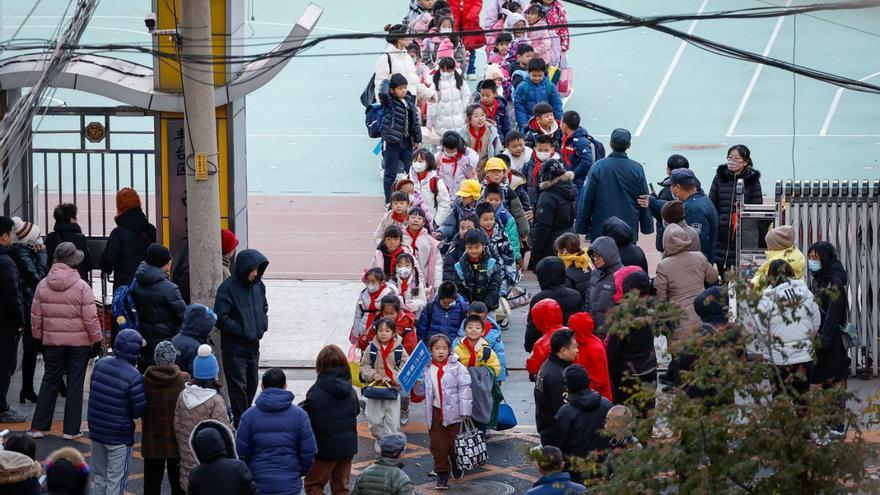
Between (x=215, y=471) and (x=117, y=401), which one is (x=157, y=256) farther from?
(x=215, y=471)

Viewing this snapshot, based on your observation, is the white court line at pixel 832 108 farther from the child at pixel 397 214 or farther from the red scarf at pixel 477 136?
the child at pixel 397 214

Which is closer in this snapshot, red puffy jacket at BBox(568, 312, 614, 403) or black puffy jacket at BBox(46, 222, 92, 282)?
red puffy jacket at BBox(568, 312, 614, 403)

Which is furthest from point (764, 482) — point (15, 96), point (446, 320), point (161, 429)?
point (15, 96)

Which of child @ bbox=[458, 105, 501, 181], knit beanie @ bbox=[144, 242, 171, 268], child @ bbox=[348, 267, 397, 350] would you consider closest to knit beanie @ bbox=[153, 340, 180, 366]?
knit beanie @ bbox=[144, 242, 171, 268]

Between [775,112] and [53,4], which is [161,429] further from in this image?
[53,4]

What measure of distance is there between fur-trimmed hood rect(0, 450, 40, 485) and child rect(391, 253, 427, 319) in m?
5.69

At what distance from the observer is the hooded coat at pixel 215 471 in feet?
32.4

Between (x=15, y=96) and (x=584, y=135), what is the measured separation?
653 centimetres

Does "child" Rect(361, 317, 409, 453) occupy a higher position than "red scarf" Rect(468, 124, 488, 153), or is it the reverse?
"red scarf" Rect(468, 124, 488, 153)

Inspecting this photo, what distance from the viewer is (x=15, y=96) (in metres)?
16.1

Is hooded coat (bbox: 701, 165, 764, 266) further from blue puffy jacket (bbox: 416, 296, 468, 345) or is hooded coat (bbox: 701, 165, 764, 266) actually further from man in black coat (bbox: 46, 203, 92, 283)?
man in black coat (bbox: 46, 203, 92, 283)

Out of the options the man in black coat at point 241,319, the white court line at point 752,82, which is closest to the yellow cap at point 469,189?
the man in black coat at point 241,319

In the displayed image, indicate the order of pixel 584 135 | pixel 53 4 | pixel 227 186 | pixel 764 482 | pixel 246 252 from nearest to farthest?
1. pixel 764 482
2. pixel 246 252
3. pixel 227 186
4. pixel 584 135
5. pixel 53 4

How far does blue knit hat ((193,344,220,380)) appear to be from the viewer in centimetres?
1127
